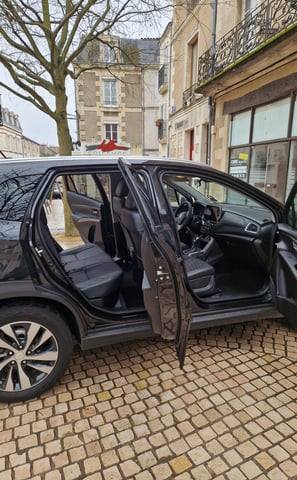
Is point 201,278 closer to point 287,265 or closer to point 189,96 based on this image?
point 287,265

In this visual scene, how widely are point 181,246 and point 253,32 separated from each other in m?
6.69

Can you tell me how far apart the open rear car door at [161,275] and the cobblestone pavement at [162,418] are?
1.42ft

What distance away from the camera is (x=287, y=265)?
7.38 feet

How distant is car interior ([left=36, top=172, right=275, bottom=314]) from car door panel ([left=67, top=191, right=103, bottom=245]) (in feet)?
0.05

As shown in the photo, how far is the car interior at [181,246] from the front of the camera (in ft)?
8.03

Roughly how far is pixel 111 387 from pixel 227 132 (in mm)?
8571

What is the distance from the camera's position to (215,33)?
911 centimetres

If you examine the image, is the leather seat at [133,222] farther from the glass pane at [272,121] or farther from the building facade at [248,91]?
the glass pane at [272,121]

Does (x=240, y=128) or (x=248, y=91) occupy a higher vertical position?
(x=248, y=91)

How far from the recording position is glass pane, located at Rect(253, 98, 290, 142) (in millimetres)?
6770

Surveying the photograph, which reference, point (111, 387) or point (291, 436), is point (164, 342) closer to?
point (111, 387)

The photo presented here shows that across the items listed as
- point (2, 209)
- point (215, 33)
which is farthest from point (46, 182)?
point (215, 33)

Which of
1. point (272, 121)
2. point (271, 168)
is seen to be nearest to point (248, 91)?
point (272, 121)

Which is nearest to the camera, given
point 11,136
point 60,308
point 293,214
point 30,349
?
point 30,349
